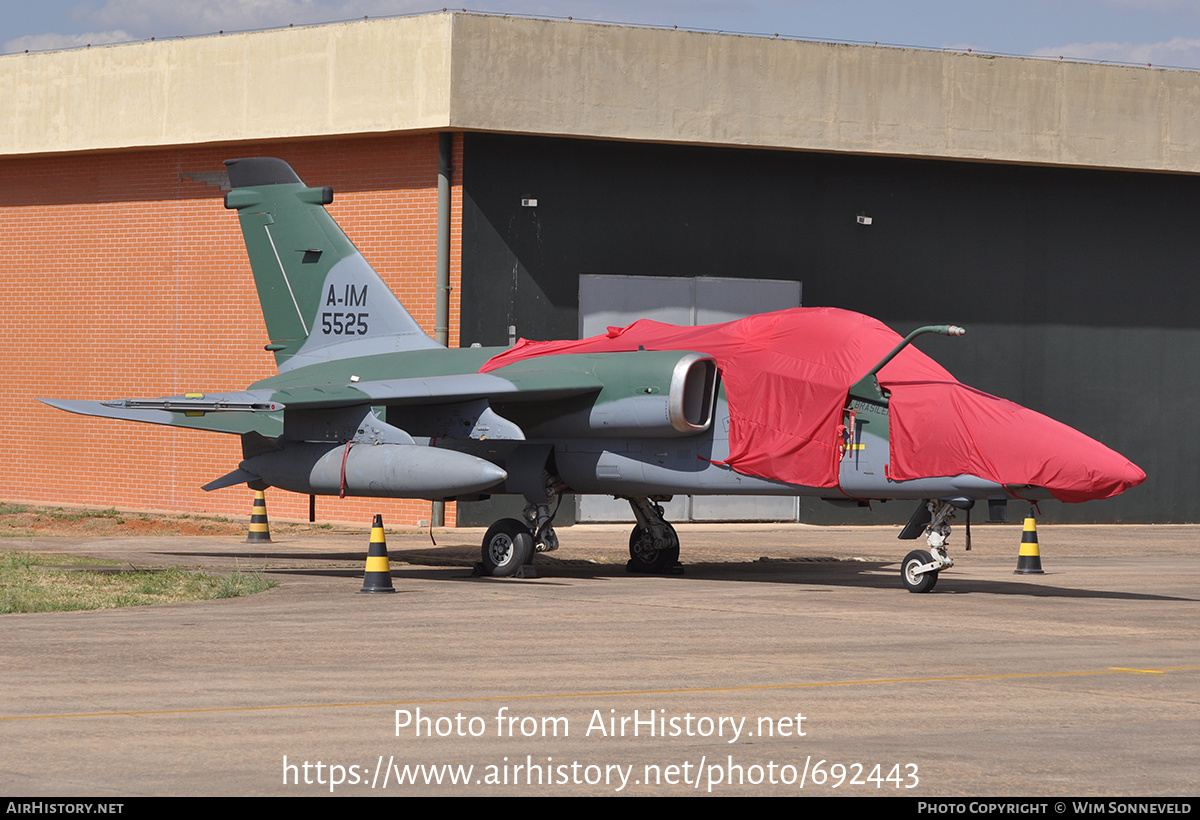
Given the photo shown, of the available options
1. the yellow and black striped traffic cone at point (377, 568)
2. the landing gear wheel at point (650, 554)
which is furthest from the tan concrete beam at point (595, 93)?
the yellow and black striped traffic cone at point (377, 568)

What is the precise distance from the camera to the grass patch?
1272 centimetres

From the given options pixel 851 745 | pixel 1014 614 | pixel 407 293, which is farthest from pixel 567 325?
pixel 851 745

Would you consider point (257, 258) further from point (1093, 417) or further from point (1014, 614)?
point (1093, 417)

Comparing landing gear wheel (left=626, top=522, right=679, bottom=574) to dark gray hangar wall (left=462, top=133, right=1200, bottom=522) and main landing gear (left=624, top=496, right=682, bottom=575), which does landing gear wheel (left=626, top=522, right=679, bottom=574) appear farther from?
dark gray hangar wall (left=462, top=133, right=1200, bottom=522)

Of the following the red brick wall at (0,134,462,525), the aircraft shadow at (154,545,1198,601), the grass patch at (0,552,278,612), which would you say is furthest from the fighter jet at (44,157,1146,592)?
the red brick wall at (0,134,462,525)

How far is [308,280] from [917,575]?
326 inches

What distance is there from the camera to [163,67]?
26078 millimetres

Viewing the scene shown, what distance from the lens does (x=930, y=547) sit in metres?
14.9

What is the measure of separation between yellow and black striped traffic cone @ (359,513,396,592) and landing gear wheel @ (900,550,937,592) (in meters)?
5.15

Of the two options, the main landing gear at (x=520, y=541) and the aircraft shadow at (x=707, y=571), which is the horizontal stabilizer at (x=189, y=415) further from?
the main landing gear at (x=520, y=541)

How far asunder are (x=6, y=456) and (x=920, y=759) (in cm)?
2504

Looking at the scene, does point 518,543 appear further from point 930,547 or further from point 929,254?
point 929,254

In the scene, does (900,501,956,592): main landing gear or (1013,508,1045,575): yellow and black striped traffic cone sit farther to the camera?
(1013,508,1045,575): yellow and black striped traffic cone

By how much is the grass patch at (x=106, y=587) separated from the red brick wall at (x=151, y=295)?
8896 millimetres
